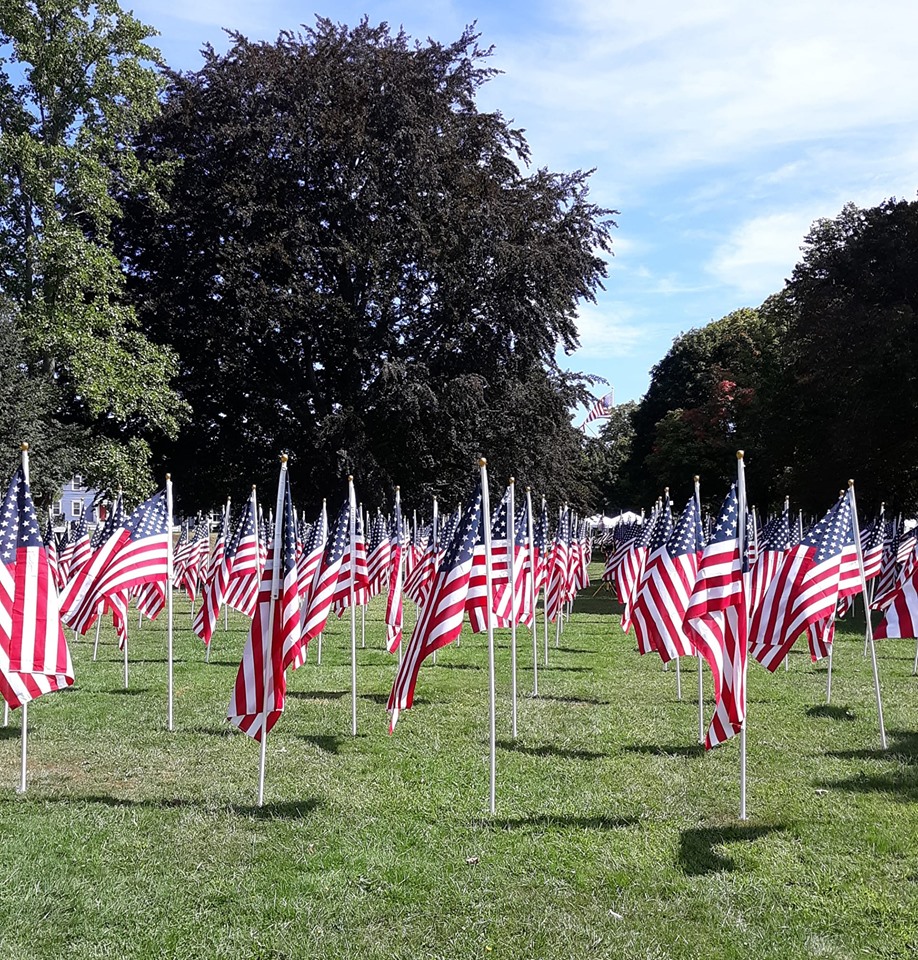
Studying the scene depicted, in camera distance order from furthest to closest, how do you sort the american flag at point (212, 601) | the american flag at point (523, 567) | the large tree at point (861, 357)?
the large tree at point (861, 357), the american flag at point (212, 601), the american flag at point (523, 567)

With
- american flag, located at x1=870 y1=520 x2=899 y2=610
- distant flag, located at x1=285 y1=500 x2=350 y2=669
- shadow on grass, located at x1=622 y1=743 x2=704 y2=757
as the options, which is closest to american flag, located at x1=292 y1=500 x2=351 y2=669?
distant flag, located at x1=285 y1=500 x2=350 y2=669

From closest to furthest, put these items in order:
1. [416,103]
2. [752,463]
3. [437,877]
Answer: [437,877]
[416,103]
[752,463]

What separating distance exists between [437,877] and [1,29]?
28748 mm

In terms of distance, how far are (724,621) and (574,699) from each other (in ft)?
20.1

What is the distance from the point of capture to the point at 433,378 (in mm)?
33969

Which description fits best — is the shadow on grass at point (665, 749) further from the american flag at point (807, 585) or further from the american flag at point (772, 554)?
the american flag at point (772, 554)

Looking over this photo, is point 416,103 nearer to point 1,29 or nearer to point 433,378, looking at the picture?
point 433,378

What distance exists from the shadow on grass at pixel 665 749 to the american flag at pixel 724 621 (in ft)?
6.84

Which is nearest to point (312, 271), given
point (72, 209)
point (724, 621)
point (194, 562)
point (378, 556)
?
point (72, 209)

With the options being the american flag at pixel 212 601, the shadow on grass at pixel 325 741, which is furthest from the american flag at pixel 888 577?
the american flag at pixel 212 601

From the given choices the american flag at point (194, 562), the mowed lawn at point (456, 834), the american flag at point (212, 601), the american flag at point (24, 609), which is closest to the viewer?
the mowed lawn at point (456, 834)

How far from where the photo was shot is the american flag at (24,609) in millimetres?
8227

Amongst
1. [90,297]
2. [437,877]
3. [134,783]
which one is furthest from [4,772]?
[90,297]

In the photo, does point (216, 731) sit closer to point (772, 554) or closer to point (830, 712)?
point (830, 712)
